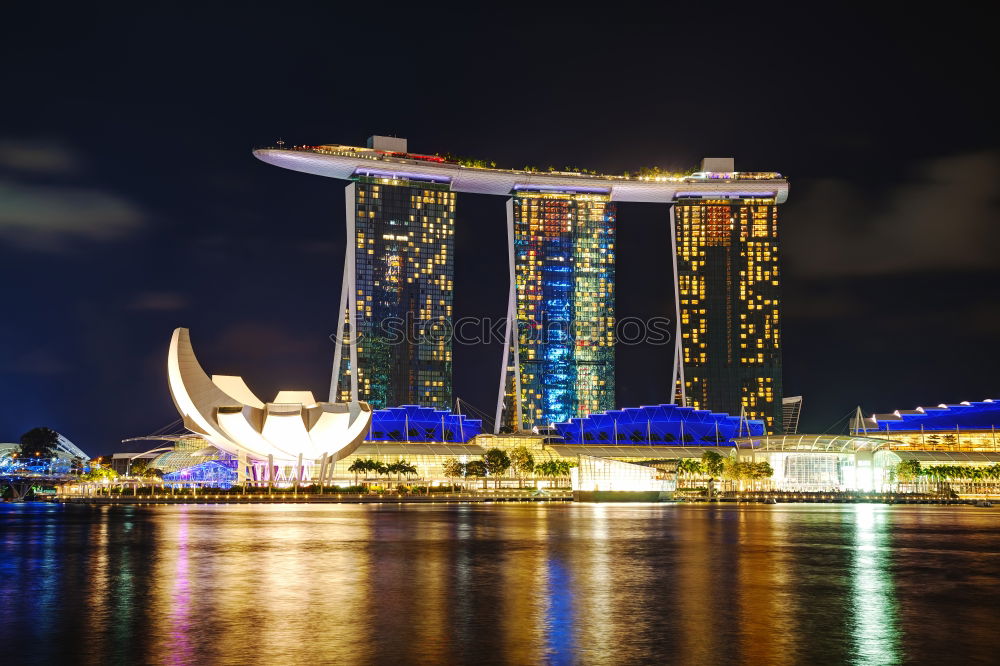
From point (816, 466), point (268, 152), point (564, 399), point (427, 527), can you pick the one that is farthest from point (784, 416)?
point (427, 527)

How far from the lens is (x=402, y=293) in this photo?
563 feet

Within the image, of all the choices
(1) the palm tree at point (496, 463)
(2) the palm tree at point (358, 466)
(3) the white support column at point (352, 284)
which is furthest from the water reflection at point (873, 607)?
(3) the white support column at point (352, 284)

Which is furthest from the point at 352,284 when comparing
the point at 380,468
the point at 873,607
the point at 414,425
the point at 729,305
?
the point at 873,607

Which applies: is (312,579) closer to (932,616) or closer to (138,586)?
(138,586)

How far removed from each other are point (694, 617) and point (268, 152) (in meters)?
151

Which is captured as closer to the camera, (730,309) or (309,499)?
(309,499)

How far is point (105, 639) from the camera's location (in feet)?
70.2

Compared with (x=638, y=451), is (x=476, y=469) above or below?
below

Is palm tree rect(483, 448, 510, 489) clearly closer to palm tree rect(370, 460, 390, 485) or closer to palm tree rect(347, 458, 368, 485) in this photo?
palm tree rect(370, 460, 390, 485)

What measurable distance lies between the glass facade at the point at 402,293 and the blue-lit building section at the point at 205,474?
40.5m

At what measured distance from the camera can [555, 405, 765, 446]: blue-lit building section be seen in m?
162

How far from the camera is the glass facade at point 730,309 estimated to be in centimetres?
18200

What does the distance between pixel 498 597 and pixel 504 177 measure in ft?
504

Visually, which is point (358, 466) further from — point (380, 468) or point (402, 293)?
point (402, 293)
